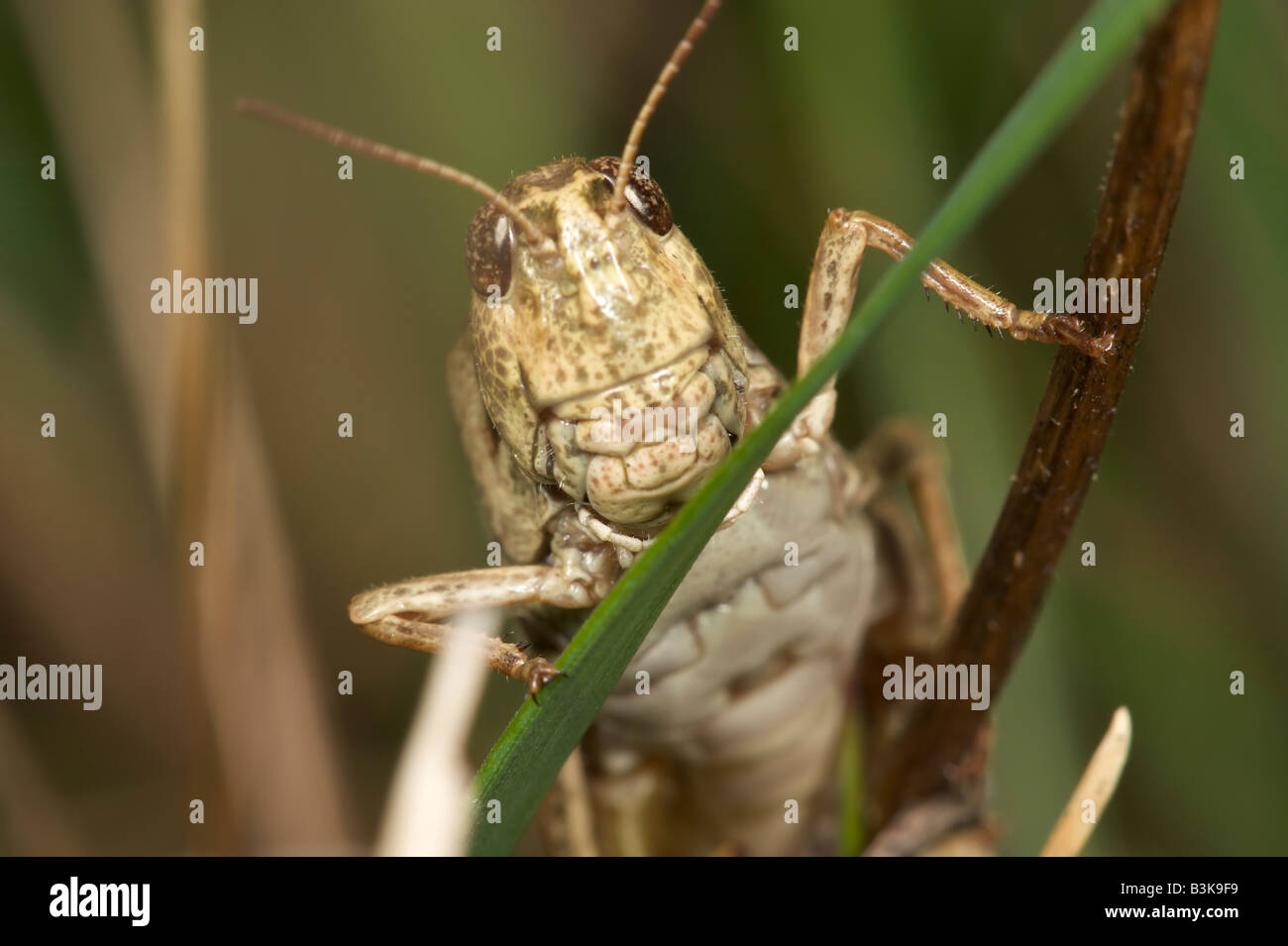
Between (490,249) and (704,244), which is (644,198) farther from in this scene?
(704,244)

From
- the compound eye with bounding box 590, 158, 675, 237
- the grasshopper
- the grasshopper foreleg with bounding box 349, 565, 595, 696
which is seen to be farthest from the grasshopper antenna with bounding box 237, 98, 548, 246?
the grasshopper foreleg with bounding box 349, 565, 595, 696

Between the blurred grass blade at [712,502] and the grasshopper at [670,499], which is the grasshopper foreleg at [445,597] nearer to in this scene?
the grasshopper at [670,499]

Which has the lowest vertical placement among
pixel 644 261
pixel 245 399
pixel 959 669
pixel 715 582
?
pixel 959 669

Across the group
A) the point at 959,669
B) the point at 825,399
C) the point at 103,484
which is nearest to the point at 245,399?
the point at 103,484

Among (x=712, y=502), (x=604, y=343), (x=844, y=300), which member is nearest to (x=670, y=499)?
(x=604, y=343)

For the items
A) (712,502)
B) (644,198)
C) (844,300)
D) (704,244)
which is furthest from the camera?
(704,244)

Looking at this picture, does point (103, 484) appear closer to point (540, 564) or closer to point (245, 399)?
point (245, 399)
